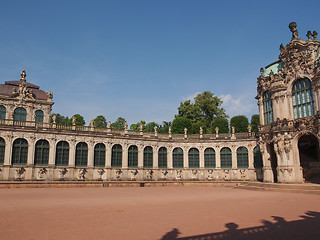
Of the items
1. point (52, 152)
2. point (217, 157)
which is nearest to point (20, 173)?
point (52, 152)

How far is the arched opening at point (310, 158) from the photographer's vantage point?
105 feet

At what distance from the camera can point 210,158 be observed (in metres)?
44.0

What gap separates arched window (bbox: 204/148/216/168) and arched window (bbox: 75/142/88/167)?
19579 mm

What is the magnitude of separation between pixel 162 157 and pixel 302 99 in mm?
22731

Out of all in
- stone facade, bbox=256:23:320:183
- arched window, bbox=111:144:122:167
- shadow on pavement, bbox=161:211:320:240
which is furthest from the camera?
arched window, bbox=111:144:122:167

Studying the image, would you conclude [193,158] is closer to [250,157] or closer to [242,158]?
[242,158]

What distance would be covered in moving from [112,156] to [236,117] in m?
28.0

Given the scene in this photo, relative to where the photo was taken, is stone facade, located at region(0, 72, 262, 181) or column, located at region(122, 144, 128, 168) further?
column, located at region(122, 144, 128, 168)

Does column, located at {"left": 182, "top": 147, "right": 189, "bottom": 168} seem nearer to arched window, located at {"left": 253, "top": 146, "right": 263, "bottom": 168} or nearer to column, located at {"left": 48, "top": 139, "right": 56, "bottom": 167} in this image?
arched window, located at {"left": 253, "top": 146, "right": 263, "bottom": 168}

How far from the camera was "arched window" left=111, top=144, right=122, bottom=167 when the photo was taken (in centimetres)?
3975

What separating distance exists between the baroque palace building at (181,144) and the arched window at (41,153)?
121mm

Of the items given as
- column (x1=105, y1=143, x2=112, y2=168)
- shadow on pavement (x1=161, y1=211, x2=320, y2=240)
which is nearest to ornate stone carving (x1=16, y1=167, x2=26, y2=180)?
column (x1=105, y1=143, x2=112, y2=168)

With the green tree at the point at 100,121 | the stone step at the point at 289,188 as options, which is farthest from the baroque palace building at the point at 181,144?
the green tree at the point at 100,121

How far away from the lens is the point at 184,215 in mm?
12562
